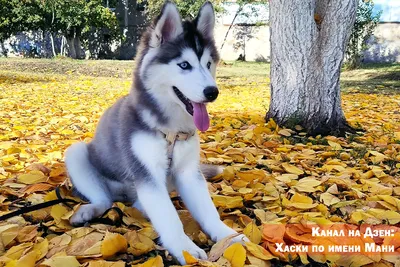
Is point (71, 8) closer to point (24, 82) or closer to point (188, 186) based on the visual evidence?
point (24, 82)

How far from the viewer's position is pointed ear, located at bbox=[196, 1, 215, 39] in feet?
8.95

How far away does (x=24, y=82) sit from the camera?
10.8 m

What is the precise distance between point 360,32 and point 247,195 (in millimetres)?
17189

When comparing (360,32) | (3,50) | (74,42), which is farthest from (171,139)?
(3,50)

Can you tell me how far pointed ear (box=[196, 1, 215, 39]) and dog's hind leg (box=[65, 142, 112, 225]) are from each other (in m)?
1.20

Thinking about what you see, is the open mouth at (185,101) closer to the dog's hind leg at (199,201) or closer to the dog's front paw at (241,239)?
the dog's hind leg at (199,201)

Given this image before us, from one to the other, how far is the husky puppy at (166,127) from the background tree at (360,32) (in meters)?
15.8

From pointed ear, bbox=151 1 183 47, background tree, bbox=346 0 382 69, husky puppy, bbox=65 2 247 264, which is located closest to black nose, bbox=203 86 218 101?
husky puppy, bbox=65 2 247 264

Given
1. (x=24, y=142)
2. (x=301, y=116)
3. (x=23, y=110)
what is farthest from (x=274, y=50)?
(x=23, y=110)

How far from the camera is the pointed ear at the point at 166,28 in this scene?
2588mm

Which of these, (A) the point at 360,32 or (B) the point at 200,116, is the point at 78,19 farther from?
(B) the point at 200,116

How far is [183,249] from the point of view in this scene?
2260mm

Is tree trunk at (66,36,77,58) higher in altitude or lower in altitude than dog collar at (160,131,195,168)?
higher

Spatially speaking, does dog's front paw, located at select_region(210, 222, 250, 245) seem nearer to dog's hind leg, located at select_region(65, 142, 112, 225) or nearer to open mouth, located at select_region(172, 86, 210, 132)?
open mouth, located at select_region(172, 86, 210, 132)
